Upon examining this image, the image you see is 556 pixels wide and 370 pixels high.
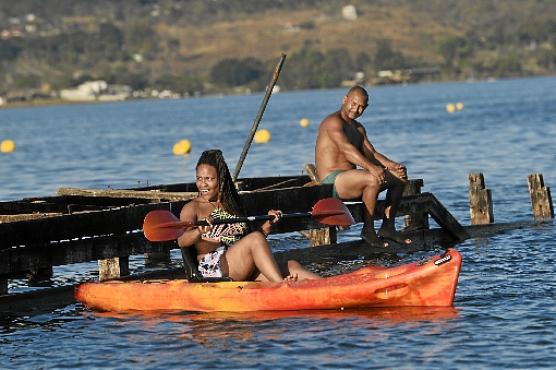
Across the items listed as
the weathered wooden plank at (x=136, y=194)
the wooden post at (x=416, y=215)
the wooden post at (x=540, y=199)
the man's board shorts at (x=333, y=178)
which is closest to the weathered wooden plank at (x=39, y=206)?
the weathered wooden plank at (x=136, y=194)

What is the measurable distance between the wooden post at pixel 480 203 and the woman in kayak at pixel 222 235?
8.22m

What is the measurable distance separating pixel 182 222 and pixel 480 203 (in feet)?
31.3

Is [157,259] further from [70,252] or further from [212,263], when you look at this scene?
[212,263]

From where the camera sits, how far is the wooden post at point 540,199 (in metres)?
23.7

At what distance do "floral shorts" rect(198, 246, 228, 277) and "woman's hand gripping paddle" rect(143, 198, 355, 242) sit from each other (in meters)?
0.43

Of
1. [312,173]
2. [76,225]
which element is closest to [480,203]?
[312,173]

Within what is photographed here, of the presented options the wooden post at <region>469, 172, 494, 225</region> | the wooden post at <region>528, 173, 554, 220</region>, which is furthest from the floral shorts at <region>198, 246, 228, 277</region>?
the wooden post at <region>528, 173, 554, 220</region>

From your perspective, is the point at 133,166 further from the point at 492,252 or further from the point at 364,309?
the point at 364,309

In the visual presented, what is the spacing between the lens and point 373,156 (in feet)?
62.2

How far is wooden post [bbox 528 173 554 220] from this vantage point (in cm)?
2373

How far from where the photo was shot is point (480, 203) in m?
23.3

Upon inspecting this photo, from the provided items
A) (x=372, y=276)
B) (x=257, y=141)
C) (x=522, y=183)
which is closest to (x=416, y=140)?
(x=257, y=141)

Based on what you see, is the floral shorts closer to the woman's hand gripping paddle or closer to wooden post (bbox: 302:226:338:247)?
the woman's hand gripping paddle

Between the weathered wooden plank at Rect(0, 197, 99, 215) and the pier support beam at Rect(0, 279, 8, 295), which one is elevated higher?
the weathered wooden plank at Rect(0, 197, 99, 215)
